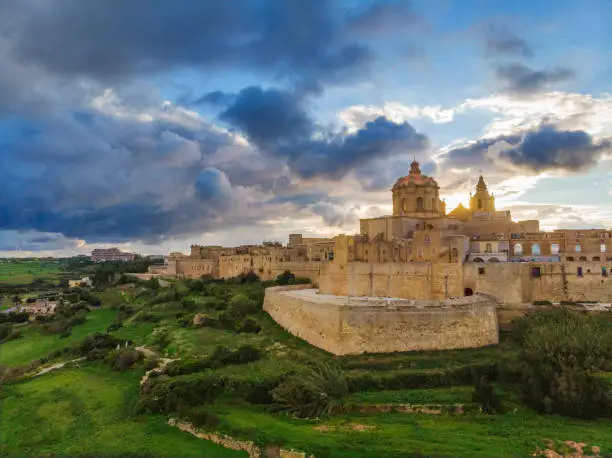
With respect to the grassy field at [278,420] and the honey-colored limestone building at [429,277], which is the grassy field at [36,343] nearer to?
the grassy field at [278,420]

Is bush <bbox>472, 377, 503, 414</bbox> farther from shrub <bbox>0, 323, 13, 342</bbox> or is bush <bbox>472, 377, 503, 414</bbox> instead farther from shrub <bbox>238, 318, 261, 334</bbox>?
shrub <bbox>0, 323, 13, 342</bbox>

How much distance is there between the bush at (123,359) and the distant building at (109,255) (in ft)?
381

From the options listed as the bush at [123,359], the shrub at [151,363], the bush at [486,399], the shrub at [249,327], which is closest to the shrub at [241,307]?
the shrub at [249,327]

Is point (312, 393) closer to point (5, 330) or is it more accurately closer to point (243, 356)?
point (243, 356)

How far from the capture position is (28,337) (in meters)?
33.5

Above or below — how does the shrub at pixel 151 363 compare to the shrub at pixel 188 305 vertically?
below

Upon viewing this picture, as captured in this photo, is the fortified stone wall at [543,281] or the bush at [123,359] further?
the fortified stone wall at [543,281]

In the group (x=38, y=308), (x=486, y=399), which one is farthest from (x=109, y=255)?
(x=486, y=399)

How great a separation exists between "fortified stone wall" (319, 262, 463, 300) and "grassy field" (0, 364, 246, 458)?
13.8 meters

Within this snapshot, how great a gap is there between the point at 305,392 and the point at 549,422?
716cm

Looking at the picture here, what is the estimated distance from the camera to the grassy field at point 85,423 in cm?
1384

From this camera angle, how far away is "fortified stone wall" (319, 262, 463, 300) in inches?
1035

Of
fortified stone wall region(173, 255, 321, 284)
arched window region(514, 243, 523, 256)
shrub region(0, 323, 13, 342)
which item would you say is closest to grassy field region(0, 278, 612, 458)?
arched window region(514, 243, 523, 256)

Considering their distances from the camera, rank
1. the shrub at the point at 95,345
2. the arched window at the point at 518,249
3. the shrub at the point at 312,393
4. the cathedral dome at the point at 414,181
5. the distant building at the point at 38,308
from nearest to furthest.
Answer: the shrub at the point at 312,393 → the shrub at the point at 95,345 → the arched window at the point at 518,249 → the cathedral dome at the point at 414,181 → the distant building at the point at 38,308
